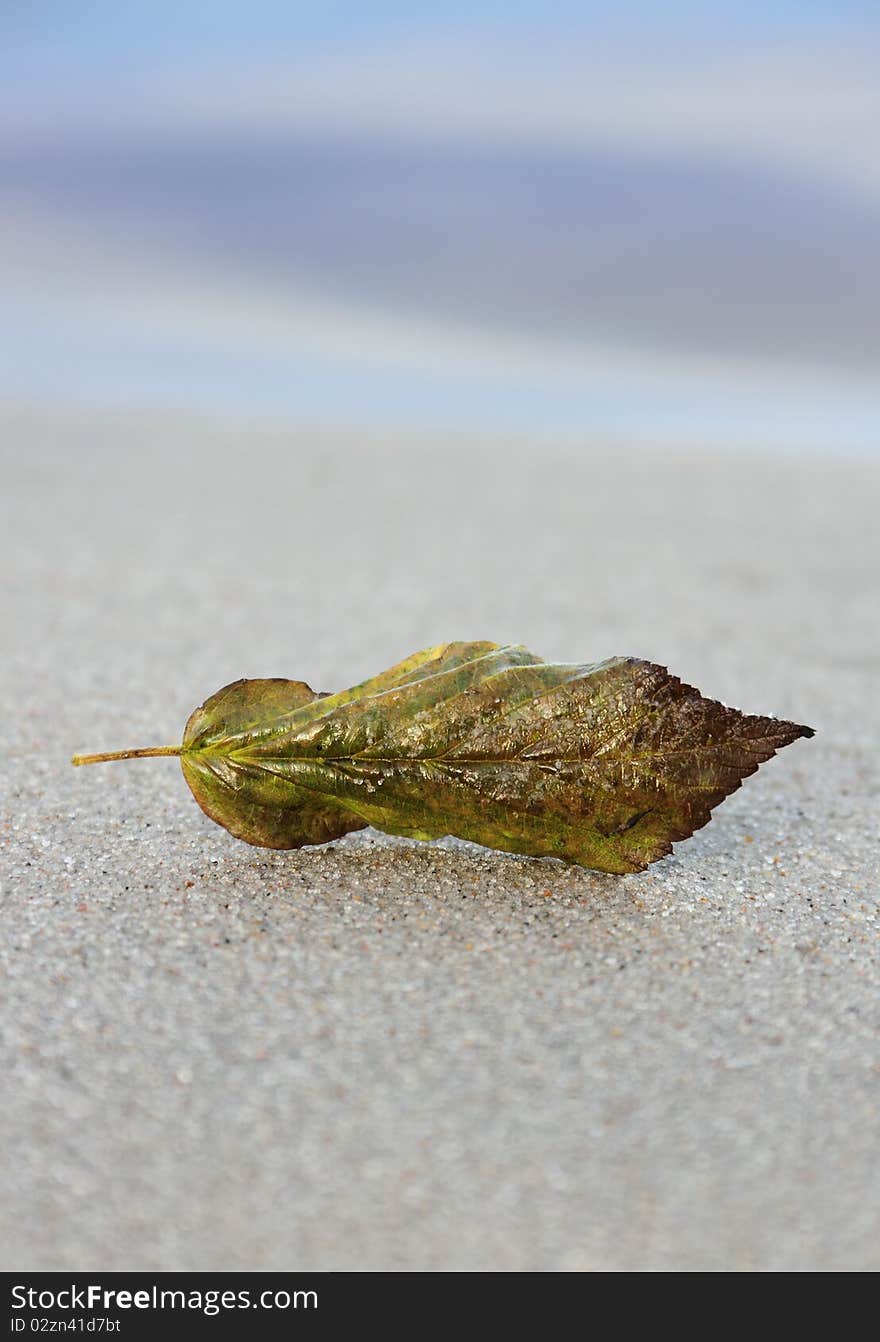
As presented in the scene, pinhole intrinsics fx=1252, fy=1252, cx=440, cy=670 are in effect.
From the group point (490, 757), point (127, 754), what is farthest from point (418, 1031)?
point (127, 754)

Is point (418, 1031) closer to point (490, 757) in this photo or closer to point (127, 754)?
point (490, 757)

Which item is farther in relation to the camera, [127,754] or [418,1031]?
[127,754]

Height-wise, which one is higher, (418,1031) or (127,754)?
(127,754)

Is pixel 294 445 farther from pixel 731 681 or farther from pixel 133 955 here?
pixel 133 955

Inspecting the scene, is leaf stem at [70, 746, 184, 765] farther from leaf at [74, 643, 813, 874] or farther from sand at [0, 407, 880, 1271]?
sand at [0, 407, 880, 1271]

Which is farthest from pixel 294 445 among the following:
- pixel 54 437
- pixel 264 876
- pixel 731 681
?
pixel 264 876

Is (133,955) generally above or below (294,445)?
below

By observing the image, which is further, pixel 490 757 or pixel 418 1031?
pixel 490 757

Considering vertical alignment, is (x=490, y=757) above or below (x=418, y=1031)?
above
